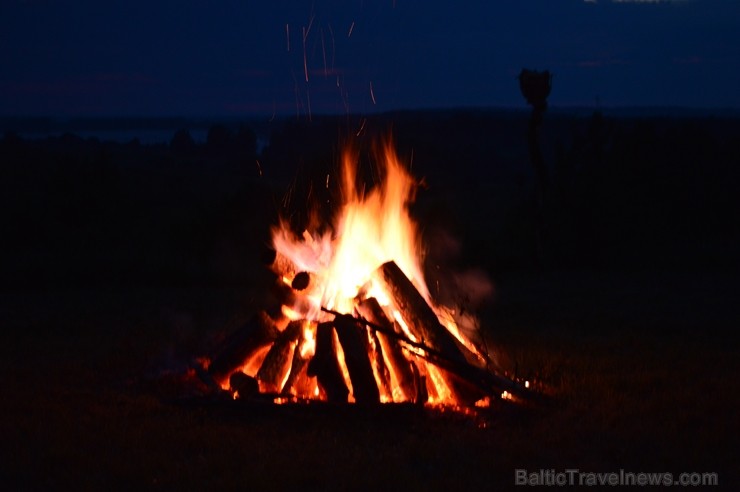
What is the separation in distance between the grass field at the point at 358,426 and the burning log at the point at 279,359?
550mm

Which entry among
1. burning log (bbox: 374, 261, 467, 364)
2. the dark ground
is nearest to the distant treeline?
the dark ground

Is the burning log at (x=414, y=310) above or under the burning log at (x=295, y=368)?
above

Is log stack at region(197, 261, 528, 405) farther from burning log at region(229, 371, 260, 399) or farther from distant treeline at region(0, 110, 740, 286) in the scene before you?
distant treeline at region(0, 110, 740, 286)

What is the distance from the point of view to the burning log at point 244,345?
7.79 meters

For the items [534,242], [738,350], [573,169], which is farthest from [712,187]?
[738,350]

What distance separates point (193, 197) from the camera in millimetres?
47062

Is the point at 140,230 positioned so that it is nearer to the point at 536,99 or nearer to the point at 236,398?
the point at 536,99

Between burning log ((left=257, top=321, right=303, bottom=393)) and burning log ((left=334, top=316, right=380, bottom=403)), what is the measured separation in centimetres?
52

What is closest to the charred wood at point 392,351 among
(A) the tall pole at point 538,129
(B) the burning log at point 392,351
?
(B) the burning log at point 392,351

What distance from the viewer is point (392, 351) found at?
7.45 metres

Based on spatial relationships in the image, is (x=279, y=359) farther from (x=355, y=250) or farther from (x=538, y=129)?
(x=538, y=129)

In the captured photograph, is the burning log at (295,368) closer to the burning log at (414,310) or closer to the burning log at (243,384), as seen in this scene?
the burning log at (243,384)

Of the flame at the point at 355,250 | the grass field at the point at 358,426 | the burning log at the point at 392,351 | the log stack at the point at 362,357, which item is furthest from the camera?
the flame at the point at 355,250

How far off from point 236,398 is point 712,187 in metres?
20.6
